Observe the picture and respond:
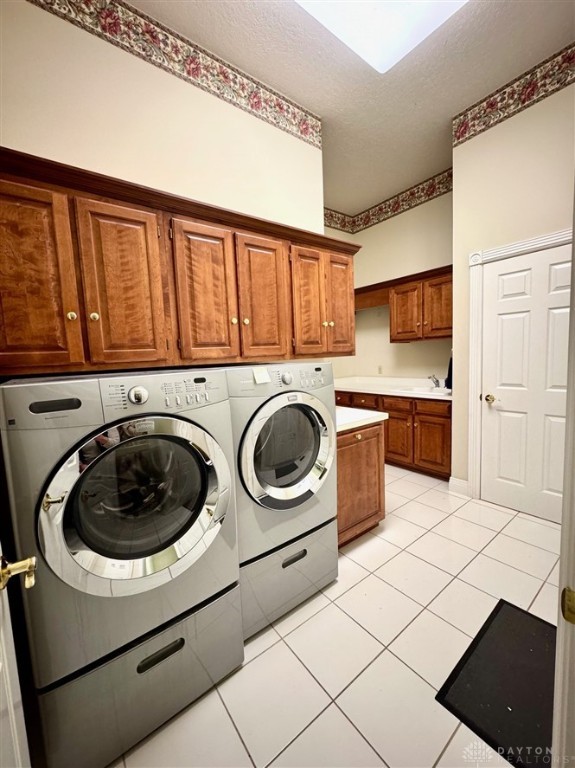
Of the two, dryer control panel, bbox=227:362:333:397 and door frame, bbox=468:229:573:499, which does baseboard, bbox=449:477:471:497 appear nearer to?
door frame, bbox=468:229:573:499

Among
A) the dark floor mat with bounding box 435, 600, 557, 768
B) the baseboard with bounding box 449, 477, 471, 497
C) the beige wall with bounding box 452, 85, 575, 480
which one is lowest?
the dark floor mat with bounding box 435, 600, 557, 768

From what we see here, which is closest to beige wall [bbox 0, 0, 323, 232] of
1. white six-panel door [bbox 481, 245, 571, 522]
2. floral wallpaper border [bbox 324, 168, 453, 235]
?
white six-panel door [bbox 481, 245, 571, 522]

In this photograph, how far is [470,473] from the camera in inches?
108

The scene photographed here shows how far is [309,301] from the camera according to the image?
1.91m

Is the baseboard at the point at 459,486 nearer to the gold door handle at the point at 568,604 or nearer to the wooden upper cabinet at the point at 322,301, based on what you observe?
the wooden upper cabinet at the point at 322,301

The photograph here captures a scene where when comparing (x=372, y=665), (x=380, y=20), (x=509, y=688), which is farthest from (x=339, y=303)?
(x=509, y=688)

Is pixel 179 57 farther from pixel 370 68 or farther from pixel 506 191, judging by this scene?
pixel 506 191

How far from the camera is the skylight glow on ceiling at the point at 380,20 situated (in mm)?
1509

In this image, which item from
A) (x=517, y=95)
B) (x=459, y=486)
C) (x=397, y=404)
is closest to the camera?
(x=517, y=95)

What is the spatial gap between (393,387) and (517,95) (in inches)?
111

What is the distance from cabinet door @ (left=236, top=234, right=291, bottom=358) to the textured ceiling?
119cm

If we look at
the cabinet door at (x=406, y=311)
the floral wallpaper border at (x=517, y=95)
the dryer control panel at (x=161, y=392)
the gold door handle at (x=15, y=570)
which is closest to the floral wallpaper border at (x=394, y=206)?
the floral wallpaper border at (x=517, y=95)

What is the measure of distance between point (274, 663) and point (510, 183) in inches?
136

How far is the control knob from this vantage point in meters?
0.98
